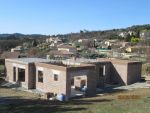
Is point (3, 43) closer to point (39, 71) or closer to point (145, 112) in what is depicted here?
point (39, 71)

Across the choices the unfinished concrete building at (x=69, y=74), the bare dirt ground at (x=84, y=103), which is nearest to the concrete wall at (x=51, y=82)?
the unfinished concrete building at (x=69, y=74)

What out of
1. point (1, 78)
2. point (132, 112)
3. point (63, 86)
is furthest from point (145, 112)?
point (1, 78)

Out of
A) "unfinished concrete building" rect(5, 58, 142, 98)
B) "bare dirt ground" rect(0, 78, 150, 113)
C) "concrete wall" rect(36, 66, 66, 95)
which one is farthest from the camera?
"unfinished concrete building" rect(5, 58, 142, 98)

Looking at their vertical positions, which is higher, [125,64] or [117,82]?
[125,64]

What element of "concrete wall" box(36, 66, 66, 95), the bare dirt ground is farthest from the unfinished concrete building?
the bare dirt ground

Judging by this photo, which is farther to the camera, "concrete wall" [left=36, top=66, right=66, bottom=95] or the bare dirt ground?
"concrete wall" [left=36, top=66, right=66, bottom=95]

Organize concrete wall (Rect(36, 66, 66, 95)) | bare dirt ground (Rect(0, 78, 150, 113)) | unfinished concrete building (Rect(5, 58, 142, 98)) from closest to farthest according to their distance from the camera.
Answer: bare dirt ground (Rect(0, 78, 150, 113)), concrete wall (Rect(36, 66, 66, 95)), unfinished concrete building (Rect(5, 58, 142, 98))

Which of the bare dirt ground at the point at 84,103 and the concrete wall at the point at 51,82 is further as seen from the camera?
the concrete wall at the point at 51,82

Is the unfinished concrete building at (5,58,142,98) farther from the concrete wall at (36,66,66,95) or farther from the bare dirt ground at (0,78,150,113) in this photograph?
the bare dirt ground at (0,78,150,113)

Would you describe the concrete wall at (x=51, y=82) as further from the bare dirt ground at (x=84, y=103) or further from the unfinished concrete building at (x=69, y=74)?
the bare dirt ground at (x=84, y=103)

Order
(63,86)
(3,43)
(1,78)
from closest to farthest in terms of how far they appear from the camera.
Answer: (63,86) < (1,78) < (3,43)

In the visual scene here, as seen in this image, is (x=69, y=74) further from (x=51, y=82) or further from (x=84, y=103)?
(x=84, y=103)

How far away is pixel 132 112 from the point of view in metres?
16.0

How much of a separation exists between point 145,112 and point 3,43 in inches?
4656
